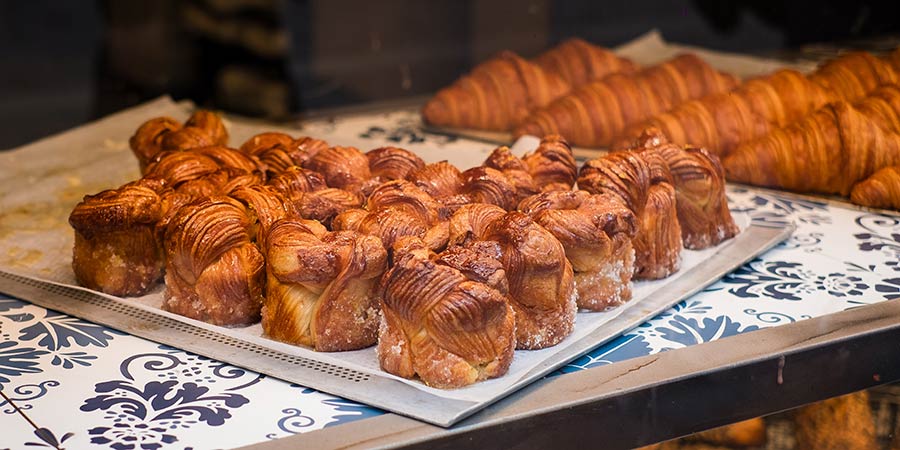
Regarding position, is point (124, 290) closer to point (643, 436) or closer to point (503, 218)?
point (503, 218)

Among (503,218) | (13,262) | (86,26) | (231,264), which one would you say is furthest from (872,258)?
(86,26)

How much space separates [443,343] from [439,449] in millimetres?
217

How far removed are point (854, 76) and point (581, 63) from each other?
103 cm

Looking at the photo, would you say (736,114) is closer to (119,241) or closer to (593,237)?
(593,237)

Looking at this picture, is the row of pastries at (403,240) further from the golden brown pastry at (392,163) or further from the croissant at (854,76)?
the croissant at (854,76)

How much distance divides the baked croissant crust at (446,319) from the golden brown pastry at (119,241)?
0.70 meters

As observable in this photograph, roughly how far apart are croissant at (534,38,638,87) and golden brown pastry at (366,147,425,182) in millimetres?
1705

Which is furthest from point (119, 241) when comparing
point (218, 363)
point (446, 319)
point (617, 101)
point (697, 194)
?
point (617, 101)

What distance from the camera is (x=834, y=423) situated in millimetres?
2535

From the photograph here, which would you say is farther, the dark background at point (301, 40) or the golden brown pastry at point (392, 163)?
Answer: the dark background at point (301, 40)

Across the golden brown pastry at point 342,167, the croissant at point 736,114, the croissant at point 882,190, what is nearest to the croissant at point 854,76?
the croissant at point 736,114

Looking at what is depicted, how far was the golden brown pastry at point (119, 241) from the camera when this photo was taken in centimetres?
254

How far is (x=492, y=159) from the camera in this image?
2865 mm

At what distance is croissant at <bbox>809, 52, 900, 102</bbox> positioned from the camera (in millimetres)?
4070
